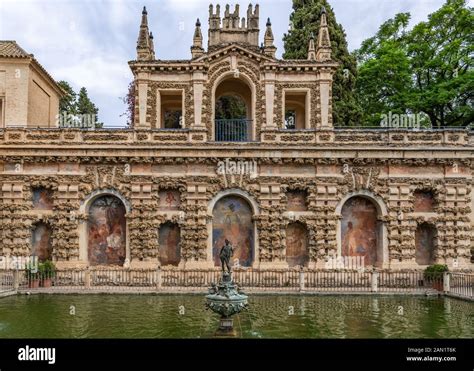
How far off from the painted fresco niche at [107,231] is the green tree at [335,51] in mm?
Answer: 17023

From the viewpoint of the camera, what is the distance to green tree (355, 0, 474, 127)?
116 ft

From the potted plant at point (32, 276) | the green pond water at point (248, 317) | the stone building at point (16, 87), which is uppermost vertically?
the stone building at point (16, 87)

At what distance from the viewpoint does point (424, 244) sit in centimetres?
2672

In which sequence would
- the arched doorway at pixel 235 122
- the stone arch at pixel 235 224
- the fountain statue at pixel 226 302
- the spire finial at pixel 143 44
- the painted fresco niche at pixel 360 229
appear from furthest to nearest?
the arched doorway at pixel 235 122, the spire finial at pixel 143 44, the painted fresco niche at pixel 360 229, the stone arch at pixel 235 224, the fountain statue at pixel 226 302

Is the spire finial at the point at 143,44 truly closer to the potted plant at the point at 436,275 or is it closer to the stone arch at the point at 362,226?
the stone arch at the point at 362,226

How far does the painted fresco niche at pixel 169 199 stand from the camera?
26.5 metres

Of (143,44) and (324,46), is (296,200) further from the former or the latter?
(143,44)

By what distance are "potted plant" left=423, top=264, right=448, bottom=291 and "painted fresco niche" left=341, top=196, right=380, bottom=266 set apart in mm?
3337

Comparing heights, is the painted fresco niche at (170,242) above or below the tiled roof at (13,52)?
below

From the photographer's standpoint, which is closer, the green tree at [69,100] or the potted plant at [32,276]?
the potted plant at [32,276]

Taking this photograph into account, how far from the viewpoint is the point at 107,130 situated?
2670cm

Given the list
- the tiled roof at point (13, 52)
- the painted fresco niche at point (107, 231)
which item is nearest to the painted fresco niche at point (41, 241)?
the painted fresco niche at point (107, 231)

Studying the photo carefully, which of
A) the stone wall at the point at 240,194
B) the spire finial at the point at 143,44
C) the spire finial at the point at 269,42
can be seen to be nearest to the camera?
the stone wall at the point at 240,194

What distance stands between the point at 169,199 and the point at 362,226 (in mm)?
11253
